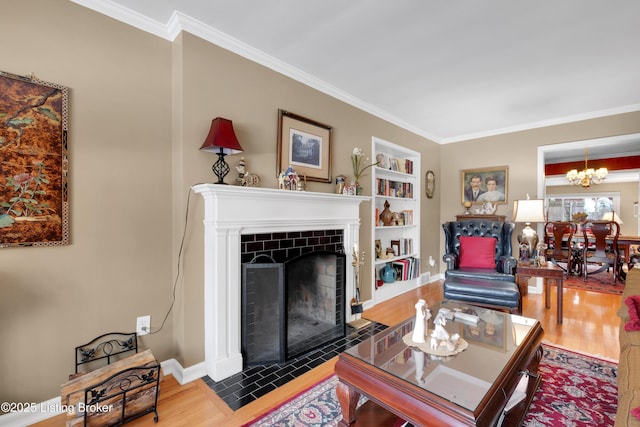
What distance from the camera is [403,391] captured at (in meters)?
1.22

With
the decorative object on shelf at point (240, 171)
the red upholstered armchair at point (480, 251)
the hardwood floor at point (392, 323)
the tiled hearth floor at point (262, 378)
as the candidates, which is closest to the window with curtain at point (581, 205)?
the hardwood floor at point (392, 323)

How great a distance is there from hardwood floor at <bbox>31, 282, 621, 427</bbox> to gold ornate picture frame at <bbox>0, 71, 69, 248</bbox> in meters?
1.07

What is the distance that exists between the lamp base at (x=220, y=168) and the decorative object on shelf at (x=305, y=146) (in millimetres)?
507

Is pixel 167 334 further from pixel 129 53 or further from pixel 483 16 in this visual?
pixel 483 16

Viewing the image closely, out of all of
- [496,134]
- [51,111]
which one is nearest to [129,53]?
[51,111]

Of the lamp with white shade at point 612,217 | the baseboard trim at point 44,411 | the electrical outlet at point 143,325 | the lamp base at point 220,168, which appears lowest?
the baseboard trim at point 44,411

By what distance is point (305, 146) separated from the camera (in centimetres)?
274

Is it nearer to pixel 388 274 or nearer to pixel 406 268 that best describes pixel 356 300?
pixel 388 274

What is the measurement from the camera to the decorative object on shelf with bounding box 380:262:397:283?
392cm

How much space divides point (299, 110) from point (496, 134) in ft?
11.3

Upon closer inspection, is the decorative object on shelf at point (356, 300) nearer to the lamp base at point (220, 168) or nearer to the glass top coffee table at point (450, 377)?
the glass top coffee table at point (450, 377)

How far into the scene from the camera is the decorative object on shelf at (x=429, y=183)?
15.3ft

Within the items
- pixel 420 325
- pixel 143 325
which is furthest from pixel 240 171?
pixel 420 325

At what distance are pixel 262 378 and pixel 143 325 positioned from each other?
A: 89 centimetres
